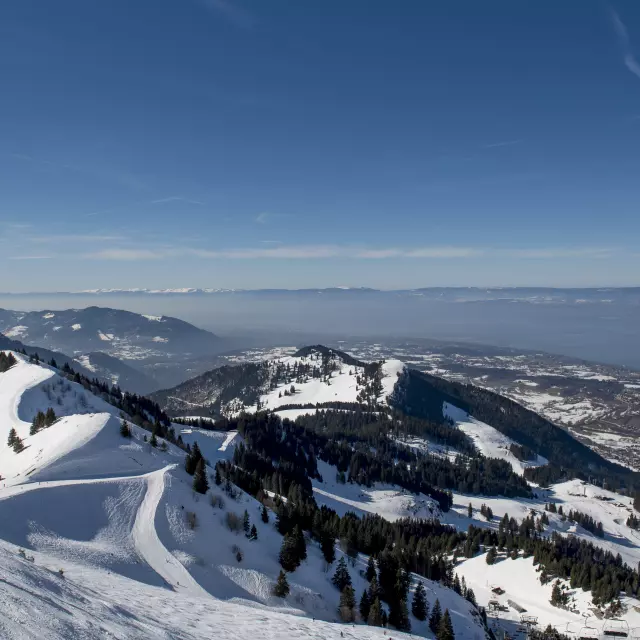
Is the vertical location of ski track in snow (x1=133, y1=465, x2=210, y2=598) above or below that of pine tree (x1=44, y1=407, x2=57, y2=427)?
below

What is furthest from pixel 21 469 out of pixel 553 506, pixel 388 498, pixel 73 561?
pixel 553 506

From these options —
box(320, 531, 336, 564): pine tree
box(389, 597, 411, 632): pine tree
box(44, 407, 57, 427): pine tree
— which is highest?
box(44, 407, 57, 427): pine tree

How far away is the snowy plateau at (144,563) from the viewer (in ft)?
67.8

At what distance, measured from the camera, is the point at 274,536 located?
6178cm

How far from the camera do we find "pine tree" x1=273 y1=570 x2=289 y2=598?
4707 cm

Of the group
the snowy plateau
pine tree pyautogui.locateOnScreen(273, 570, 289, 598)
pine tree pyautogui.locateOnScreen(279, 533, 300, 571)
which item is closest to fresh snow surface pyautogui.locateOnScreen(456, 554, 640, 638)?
the snowy plateau

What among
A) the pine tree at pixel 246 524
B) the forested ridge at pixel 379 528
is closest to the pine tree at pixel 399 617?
the forested ridge at pixel 379 528

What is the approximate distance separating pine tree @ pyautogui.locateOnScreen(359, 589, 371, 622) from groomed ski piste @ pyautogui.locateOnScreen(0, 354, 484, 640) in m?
3.77

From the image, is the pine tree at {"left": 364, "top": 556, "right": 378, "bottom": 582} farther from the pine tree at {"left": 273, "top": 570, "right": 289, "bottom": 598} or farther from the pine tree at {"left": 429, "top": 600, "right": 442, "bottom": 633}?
the pine tree at {"left": 273, "top": 570, "right": 289, "bottom": 598}

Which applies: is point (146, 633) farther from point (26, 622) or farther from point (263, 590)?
point (263, 590)

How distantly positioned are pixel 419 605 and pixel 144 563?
41992 millimetres

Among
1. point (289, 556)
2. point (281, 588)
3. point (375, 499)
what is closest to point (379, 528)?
point (375, 499)

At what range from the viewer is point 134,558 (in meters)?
43.2

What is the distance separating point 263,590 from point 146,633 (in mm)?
32384
